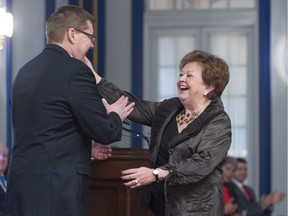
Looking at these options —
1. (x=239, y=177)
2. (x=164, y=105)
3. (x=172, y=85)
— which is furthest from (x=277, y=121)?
(x=164, y=105)

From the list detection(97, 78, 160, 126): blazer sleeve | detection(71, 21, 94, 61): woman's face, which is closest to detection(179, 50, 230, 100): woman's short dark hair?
detection(97, 78, 160, 126): blazer sleeve

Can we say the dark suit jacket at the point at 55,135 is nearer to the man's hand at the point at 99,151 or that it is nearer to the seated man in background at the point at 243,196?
the man's hand at the point at 99,151

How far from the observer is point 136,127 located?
29.2 feet

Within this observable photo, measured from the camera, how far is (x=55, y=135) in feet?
11.0

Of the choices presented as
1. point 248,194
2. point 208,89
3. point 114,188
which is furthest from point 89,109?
point 248,194

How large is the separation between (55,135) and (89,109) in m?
0.16

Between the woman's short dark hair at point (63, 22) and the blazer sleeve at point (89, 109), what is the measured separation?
0.17 metres

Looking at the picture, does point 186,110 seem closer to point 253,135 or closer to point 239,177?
point 239,177

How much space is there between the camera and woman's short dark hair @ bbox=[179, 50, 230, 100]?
362 centimetres

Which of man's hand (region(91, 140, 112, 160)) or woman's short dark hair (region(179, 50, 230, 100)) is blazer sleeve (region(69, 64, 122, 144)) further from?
woman's short dark hair (region(179, 50, 230, 100))

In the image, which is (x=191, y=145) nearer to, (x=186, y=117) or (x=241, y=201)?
(x=186, y=117)

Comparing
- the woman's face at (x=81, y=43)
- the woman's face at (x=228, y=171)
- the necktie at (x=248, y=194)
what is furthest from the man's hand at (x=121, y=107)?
the necktie at (x=248, y=194)

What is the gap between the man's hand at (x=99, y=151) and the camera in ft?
12.2

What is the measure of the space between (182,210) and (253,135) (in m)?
5.91
